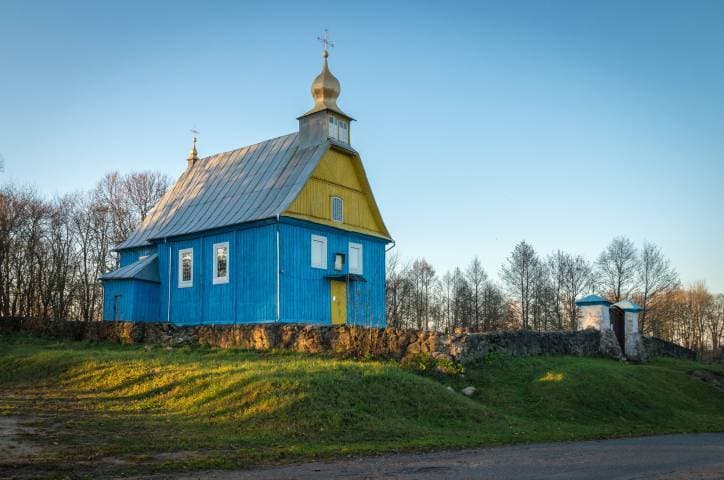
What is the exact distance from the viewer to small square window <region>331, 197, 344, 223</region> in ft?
95.6

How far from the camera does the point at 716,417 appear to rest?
61.7 feet

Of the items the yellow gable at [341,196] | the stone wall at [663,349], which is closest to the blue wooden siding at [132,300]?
the yellow gable at [341,196]

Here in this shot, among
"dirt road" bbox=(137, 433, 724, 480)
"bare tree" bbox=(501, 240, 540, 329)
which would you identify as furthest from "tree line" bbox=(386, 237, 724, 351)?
"dirt road" bbox=(137, 433, 724, 480)

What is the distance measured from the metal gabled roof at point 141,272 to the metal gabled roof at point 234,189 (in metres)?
1.13

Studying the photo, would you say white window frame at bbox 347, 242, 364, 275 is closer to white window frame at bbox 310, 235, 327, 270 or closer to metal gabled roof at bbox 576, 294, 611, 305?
white window frame at bbox 310, 235, 327, 270

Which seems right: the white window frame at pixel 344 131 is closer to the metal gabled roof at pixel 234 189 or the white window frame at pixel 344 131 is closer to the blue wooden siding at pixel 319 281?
the metal gabled roof at pixel 234 189

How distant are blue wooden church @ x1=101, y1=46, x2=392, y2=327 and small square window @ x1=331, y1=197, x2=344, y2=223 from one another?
0.05 meters

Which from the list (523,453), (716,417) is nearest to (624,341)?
(716,417)

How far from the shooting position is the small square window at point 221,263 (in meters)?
27.9

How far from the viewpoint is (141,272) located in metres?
30.0

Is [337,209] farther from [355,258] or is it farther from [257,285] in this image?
[257,285]

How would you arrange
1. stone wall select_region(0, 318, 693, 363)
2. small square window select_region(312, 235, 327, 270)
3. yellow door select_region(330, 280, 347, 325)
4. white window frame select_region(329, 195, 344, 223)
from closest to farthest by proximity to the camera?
stone wall select_region(0, 318, 693, 363) < small square window select_region(312, 235, 327, 270) < yellow door select_region(330, 280, 347, 325) < white window frame select_region(329, 195, 344, 223)

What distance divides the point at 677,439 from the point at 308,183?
1732cm

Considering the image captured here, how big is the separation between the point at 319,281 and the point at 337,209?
3.49 metres
